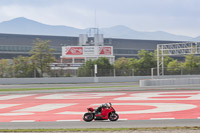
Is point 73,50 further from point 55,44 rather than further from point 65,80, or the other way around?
point 65,80

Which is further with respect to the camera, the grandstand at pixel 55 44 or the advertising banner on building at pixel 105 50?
the grandstand at pixel 55 44

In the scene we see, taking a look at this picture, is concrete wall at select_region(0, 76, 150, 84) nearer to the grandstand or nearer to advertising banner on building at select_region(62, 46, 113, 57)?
advertising banner on building at select_region(62, 46, 113, 57)

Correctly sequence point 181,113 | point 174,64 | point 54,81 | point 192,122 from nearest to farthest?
point 192,122, point 181,113, point 54,81, point 174,64

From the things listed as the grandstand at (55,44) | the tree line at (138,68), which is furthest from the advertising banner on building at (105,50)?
the grandstand at (55,44)

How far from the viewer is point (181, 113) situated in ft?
56.1

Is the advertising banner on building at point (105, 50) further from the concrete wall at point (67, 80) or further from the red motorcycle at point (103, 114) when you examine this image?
the red motorcycle at point (103, 114)

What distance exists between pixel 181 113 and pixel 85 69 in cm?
4828

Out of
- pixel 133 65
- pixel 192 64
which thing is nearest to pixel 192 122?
pixel 133 65

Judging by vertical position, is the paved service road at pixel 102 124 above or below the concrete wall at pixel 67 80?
below

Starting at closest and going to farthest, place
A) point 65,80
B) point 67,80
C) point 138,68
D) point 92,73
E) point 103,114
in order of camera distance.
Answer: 1. point 103,114
2. point 65,80
3. point 67,80
4. point 92,73
5. point 138,68

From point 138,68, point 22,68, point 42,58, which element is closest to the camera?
point 22,68

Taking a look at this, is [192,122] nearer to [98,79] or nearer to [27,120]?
[27,120]

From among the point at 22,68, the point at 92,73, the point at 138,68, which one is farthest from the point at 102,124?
the point at 138,68

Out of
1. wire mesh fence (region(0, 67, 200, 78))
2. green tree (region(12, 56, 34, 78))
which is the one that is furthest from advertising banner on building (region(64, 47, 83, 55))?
wire mesh fence (region(0, 67, 200, 78))
